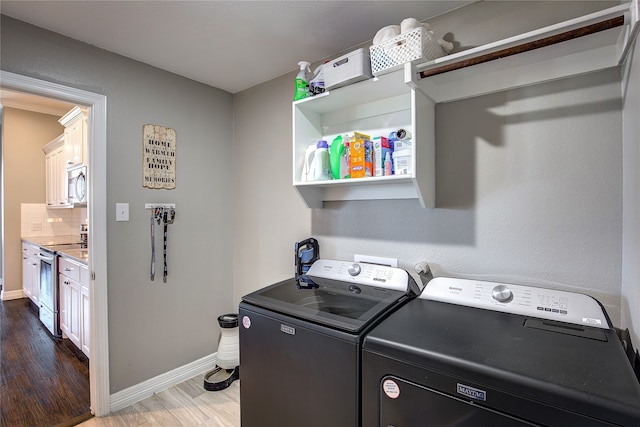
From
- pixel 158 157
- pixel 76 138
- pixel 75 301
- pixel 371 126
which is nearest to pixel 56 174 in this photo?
pixel 76 138

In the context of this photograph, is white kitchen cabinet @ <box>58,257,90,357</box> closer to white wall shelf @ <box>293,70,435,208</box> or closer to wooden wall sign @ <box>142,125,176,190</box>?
wooden wall sign @ <box>142,125,176,190</box>

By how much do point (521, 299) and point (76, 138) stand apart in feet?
12.4

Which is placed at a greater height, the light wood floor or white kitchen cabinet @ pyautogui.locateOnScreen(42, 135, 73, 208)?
white kitchen cabinet @ pyautogui.locateOnScreen(42, 135, 73, 208)

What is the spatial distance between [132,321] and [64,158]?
2.58 metres

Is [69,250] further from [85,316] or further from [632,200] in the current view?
[632,200]

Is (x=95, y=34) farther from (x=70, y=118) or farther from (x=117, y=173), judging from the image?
(x=70, y=118)

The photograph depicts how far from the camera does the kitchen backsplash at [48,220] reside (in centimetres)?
415

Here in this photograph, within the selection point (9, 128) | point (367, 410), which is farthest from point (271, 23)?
point (9, 128)

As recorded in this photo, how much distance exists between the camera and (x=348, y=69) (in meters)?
1.48

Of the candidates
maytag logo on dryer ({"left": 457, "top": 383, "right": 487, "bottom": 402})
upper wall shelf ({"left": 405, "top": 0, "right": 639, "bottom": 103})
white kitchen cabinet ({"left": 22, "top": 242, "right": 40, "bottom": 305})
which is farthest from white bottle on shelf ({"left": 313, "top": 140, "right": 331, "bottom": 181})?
white kitchen cabinet ({"left": 22, "top": 242, "right": 40, "bottom": 305})

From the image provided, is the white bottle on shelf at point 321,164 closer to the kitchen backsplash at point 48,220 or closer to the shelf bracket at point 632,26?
the shelf bracket at point 632,26

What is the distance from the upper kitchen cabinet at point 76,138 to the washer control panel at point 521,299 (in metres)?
3.20

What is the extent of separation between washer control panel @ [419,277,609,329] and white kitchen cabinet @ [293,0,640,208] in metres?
0.41

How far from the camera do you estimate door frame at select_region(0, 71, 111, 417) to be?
6.11ft
